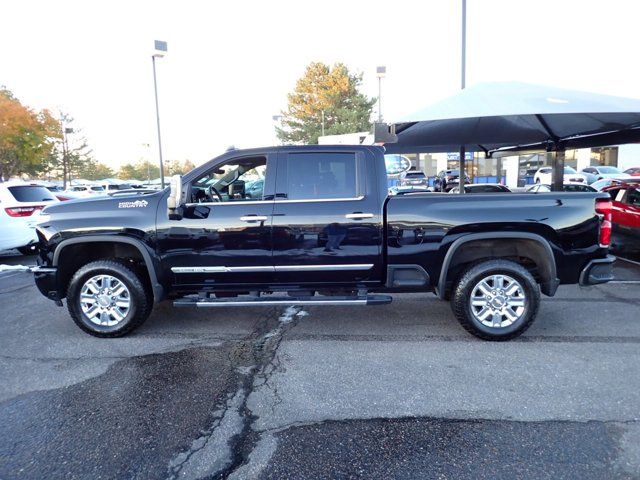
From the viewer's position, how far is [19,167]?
42.6m

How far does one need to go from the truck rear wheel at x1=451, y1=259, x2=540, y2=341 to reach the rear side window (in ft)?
29.4

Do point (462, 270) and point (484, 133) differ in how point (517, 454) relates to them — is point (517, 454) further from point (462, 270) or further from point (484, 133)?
point (484, 133)

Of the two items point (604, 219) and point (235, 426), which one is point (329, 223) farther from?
point (604, 219)

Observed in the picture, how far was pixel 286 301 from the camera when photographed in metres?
4.55

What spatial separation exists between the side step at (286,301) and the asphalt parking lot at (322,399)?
1.35ft

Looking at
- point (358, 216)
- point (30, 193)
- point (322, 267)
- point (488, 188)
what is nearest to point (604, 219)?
point (358, 216)

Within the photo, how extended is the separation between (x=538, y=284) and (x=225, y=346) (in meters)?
3.34

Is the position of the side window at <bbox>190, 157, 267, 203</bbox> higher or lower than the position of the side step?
higher

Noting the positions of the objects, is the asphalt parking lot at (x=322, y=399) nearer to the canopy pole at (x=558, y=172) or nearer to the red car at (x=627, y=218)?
the red car at (x=627, y=218)

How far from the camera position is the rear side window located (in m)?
9.05

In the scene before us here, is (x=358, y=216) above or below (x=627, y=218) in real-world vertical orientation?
above

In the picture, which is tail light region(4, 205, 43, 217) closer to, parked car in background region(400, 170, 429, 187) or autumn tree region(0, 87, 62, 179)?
parked car in background region(400, 170, 429, 187)

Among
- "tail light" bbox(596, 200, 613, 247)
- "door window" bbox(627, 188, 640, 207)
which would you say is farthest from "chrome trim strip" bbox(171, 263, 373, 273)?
"door window" bbox(627, 188, 640, 207)

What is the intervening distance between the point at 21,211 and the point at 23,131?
30.4m
